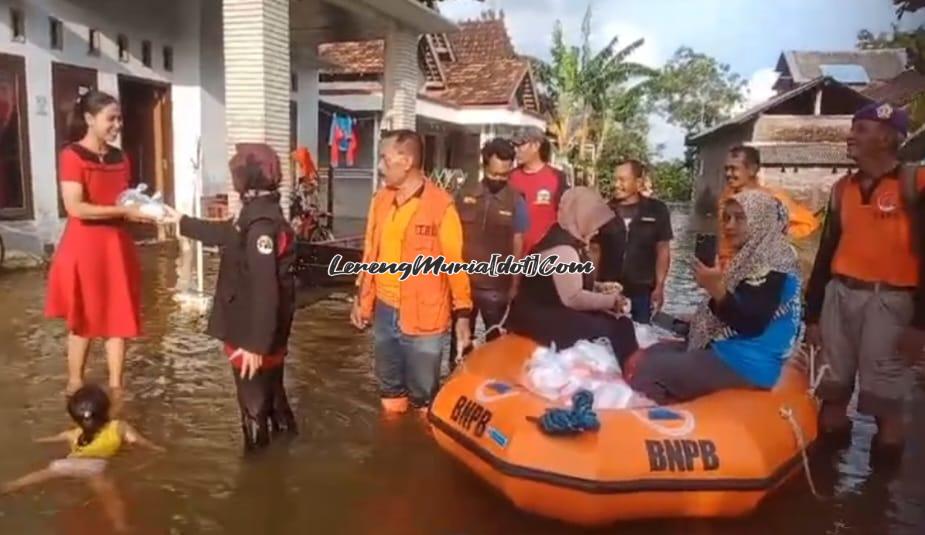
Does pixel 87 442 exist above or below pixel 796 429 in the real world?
below

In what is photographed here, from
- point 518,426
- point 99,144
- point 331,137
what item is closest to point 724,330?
point 518,426

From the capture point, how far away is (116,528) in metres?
3.58

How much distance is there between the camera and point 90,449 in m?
4.17

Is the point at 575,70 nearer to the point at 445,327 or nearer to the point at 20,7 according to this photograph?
the point at 20,7

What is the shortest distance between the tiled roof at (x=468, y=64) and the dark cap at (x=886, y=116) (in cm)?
1674

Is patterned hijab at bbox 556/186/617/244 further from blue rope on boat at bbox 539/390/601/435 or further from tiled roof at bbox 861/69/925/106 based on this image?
tiled roof at bbox 861/69/925/106

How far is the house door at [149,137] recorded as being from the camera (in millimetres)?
13094

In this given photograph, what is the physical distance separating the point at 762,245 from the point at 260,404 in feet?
8.33

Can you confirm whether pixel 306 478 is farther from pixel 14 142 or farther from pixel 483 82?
pixel 483 82

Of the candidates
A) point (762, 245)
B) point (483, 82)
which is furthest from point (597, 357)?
point (483, 82)

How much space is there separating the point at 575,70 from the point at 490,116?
503 centimetres

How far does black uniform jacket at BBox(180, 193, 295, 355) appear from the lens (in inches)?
159

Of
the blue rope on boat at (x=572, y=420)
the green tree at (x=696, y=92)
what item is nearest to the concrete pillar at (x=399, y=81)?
the blue rope on boat at (x=572, y=420)

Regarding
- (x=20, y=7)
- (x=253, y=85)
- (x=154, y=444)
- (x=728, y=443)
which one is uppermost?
(x=20, y=7)
